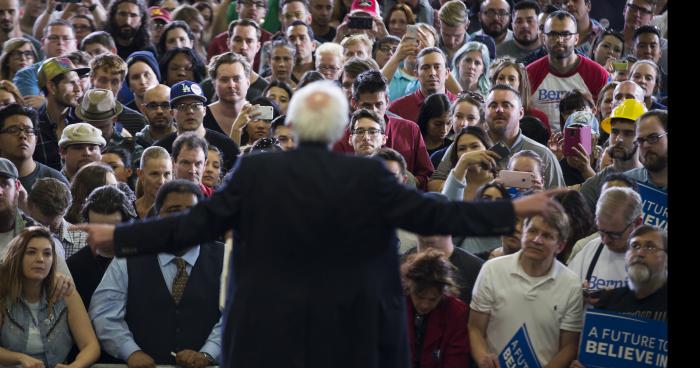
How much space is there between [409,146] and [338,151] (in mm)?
571

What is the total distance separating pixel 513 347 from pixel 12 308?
2.51 m

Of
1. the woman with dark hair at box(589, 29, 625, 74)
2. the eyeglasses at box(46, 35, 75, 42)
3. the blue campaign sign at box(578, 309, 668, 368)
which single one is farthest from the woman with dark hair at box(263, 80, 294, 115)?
the blue campaign sign at box(578, 309, 668, 368)

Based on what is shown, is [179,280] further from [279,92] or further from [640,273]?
[279,92]

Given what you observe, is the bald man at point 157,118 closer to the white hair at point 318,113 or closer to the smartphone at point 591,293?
the smartphone at point 591,293

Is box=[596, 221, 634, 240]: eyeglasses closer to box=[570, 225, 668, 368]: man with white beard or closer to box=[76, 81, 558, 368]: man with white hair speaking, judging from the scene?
box=[570, 225, 668, 368]: man with white beard

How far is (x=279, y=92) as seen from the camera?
10883 millimetres

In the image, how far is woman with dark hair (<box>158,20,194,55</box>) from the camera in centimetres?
1262

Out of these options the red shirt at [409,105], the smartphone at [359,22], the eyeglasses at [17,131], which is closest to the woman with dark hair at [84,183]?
the eyeglasses at [17,131]

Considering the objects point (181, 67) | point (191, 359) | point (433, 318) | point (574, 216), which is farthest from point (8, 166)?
point (574, 216)

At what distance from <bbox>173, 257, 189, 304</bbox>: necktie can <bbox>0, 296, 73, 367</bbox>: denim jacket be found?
1.91 ft

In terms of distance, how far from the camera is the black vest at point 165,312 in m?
7.45

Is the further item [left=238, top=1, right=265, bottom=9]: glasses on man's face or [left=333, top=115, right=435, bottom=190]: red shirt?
[left=238, top=1, right=265, bottom=9]: glasses on man's face
